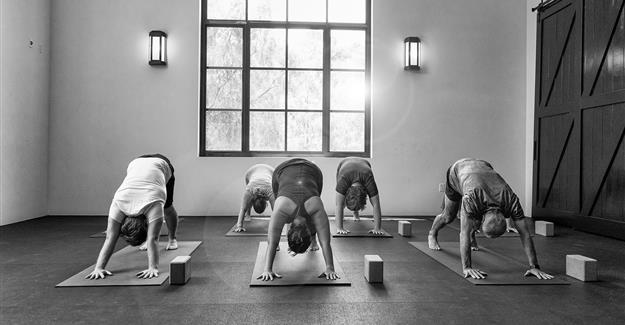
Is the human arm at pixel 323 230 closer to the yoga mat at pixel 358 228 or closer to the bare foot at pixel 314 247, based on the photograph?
the bare foot at pixel 314 247

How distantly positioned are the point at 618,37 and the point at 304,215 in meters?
4.58

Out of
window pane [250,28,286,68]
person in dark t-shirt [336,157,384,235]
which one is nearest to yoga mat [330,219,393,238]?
person in dark t-shirt [336,157,384,235]

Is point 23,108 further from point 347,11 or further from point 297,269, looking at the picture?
point 347,11

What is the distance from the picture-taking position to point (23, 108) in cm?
Result: 567

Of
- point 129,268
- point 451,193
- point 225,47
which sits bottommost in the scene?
point 129,268

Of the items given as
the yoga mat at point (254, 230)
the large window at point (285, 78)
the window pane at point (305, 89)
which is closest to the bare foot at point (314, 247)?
the yoga mat at point (254, 230)

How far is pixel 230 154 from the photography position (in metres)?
6.52

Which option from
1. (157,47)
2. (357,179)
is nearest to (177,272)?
(357,179)

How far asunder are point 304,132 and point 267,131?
2.02 ft

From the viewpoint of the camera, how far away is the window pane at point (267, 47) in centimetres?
665

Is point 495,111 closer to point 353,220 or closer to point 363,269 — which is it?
point 353,220

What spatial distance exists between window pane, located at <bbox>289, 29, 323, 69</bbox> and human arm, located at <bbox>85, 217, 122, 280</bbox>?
14.5ft

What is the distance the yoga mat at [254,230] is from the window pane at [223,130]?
1.48 m

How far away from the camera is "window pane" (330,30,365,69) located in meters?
6.73
